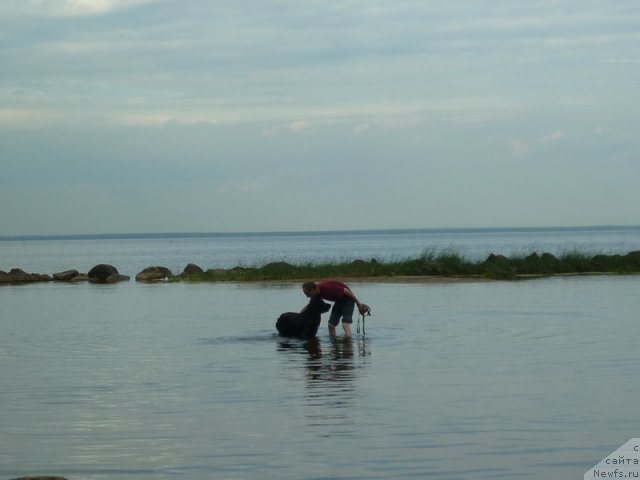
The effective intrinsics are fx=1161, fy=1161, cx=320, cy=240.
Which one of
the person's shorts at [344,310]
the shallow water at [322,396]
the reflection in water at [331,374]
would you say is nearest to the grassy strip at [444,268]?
the shallow water at [322,396]

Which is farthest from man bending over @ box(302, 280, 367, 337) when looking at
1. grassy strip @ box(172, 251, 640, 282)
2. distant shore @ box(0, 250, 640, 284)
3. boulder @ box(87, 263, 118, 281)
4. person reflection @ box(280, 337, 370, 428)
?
boulder @ box(87, 263, 118, 281)

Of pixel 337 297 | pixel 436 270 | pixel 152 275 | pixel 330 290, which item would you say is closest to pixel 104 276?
pixel 152 275

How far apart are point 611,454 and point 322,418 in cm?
378

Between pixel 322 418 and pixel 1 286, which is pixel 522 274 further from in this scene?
pixel 322 418

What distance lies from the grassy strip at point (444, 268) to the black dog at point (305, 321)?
2534 centimetres

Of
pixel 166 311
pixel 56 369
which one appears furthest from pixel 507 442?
pixel 166 311

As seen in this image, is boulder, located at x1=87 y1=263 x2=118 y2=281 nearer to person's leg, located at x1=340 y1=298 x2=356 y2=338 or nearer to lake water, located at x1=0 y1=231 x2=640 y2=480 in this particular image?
lake water, located at x1=0 y1=231 x2=640 y2=480

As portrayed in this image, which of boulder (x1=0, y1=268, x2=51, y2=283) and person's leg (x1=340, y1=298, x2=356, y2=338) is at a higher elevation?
boulder (x1=0, y1=268, x2=51, y2=283)

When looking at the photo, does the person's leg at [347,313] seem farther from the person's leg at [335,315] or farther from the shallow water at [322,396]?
the shallow water at [322,396]

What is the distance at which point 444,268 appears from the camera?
51125mm

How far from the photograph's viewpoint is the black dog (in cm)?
2398

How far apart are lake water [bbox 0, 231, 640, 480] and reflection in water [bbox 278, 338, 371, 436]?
0.05 metres

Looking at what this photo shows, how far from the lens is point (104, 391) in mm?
16781

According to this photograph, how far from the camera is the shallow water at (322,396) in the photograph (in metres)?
11.6
